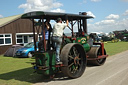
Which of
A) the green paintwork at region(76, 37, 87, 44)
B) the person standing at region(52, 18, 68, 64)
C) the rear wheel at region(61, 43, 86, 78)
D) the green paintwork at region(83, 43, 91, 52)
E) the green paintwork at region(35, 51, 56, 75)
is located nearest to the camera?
the green paintwork at region(35, 51, 56, 75)

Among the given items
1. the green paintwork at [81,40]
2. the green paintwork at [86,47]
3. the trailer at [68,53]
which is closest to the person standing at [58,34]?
the trailer at [68,53]

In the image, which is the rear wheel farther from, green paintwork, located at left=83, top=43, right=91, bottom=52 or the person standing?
green paintwork, located at left=83, top=43, right=91, bottom=52

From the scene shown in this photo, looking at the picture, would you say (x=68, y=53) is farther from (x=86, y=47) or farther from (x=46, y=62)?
(x=86, y=47)

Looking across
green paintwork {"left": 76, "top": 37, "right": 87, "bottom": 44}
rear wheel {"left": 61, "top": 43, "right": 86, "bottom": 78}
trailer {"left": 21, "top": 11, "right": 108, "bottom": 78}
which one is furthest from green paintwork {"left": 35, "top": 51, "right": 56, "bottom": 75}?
green paintwork {"left": 76, "top": 37, "right": 87, "bottom": 44}

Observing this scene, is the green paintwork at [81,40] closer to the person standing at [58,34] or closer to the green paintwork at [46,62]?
the person standing at [58,34]

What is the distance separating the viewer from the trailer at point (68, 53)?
6012 mm

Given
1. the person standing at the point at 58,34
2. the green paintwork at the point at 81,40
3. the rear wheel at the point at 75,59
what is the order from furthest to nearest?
the green paintwork at the point at 81,40 → the rear wheel at the point at 75,59 → the person standing at the point at 58,34

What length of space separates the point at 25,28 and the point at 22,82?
16.0 meters

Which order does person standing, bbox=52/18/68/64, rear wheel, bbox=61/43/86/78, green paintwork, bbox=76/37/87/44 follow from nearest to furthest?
person standing, bbox=52/18/68/64 < rear wheel, bbox=61/43/86/78 < green paintwork, bbox=76/37/87/44

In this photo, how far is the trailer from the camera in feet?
19.7

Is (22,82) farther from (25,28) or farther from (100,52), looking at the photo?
(25,28)

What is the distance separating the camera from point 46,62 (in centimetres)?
595

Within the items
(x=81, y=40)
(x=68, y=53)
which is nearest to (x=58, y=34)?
(x=68, y=53)

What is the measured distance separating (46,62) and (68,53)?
2.75 feet
